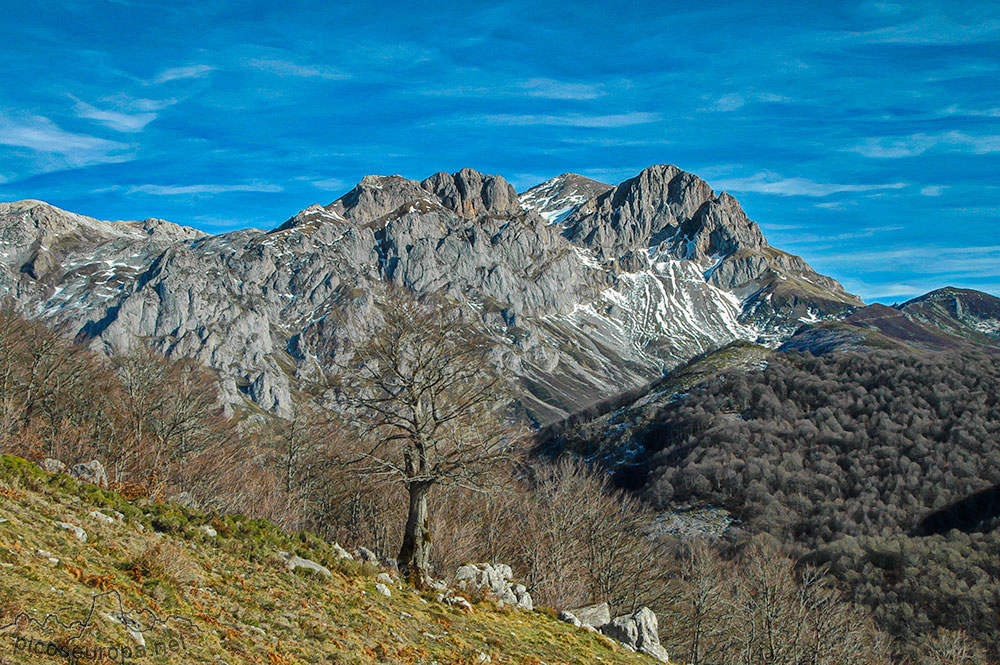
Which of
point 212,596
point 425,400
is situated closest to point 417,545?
point 425,400

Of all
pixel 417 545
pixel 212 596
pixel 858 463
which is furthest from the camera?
pixel 858 463

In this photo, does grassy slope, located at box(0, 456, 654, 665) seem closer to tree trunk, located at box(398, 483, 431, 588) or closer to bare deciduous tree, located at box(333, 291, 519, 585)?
tree trunk, located at box(398, 483, 431, 588)

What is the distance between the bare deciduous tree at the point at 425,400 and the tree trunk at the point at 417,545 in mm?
33

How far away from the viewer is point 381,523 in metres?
38.8

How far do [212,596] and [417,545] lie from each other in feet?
32.7

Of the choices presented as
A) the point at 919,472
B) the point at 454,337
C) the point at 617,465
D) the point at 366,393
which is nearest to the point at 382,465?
the point at 366,393

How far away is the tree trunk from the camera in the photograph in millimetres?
18922

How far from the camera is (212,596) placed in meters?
10.6

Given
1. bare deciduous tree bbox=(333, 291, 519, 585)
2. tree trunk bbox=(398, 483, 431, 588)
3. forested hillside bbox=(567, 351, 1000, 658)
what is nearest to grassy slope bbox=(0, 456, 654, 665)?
tree trunk bbox=(398, 483, 431, 588)

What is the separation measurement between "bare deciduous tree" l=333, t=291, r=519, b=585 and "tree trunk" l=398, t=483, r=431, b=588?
0.11ft

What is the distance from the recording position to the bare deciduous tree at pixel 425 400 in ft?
67.7

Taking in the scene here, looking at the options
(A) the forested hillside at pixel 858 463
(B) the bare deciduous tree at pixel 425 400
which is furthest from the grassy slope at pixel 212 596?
(A) the forested hillside at pixel 858 463

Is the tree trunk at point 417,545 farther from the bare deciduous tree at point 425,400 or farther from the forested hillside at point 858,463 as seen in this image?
the forested hillside at point 858,463

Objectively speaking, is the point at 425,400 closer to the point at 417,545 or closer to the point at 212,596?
the point at 417,545
